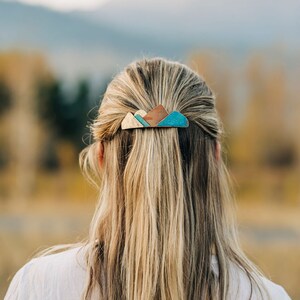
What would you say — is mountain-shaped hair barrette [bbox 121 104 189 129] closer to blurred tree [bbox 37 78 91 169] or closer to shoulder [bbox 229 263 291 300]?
shoulder [bbox 229 263 291 300]

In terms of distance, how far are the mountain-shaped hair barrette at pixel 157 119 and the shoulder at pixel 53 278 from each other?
34 cm

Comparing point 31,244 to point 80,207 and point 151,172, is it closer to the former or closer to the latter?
point 151,172

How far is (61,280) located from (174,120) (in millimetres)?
470

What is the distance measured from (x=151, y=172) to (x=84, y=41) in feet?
206

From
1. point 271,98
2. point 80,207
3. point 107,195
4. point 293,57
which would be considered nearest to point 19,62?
point 80,207

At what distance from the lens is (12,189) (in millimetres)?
30922

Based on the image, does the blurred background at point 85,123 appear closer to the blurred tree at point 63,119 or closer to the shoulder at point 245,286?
the blurred tree at point 63,119

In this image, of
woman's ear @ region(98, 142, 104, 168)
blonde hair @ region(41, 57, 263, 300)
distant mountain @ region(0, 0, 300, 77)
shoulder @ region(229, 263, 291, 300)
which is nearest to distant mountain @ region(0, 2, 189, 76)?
distant mountain @ region(0, 0, 300, 77)

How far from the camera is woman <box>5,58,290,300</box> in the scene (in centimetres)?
197

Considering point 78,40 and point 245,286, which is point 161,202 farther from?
point 78,40

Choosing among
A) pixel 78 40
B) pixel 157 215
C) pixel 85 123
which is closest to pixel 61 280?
pixel 157 215

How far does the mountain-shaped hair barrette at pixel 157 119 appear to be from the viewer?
6.49 feet

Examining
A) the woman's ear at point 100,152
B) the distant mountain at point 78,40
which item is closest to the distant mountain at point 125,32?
the distant mountain at point 78,40

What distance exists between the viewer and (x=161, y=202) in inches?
78.0
